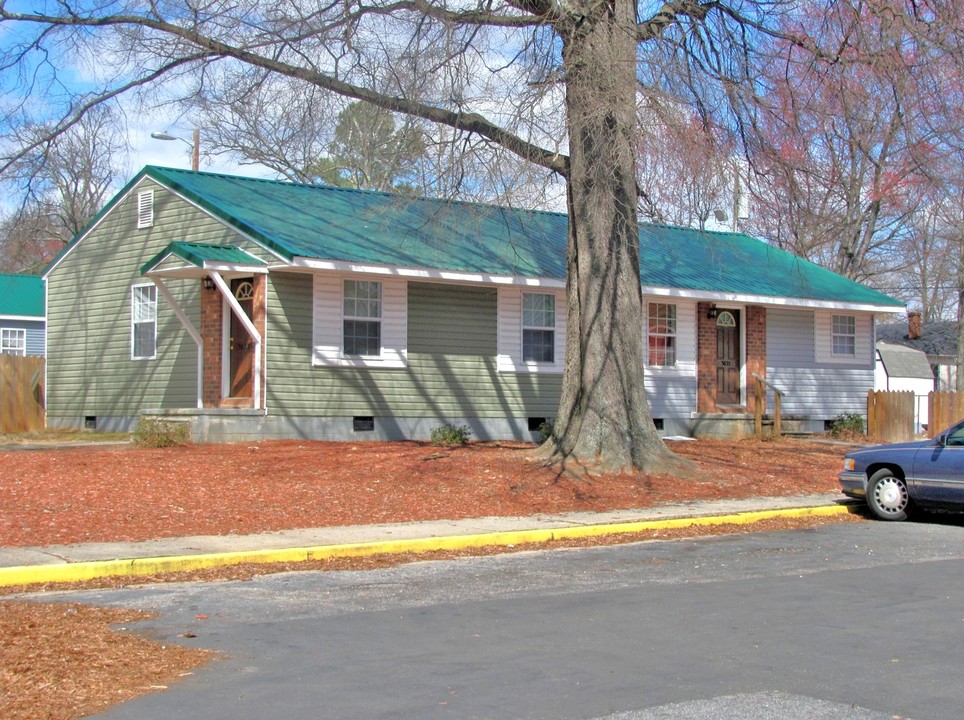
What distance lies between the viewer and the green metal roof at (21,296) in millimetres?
38581

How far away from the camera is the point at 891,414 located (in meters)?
27.7

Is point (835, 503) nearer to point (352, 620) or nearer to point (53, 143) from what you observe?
point (352, 620)

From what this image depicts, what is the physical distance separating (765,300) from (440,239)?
7.91 metres

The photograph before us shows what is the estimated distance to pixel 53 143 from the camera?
1658 centimetres

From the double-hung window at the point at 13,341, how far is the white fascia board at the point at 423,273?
73.5 ft

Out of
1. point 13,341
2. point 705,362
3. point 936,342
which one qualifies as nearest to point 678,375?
point 705,362

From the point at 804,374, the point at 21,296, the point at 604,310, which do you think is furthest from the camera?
the point at 21,296

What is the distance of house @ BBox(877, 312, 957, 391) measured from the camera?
155ft

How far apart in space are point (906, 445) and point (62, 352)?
1829 cm

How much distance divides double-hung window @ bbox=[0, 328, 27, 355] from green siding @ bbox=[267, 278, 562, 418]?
21486mm

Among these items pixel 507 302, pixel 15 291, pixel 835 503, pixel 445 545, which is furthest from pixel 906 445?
pixel 15 291

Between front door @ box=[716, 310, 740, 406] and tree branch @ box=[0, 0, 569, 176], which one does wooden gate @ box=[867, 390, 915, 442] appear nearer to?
front door @ box=[716, 310, 740, 406]

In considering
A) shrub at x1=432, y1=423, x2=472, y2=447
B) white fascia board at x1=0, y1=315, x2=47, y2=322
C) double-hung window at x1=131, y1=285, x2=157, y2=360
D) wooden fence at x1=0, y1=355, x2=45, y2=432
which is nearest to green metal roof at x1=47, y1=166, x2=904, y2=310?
double-hung window at x1=131, y1=285, x2=157, y2=360

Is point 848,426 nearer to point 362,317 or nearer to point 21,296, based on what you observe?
point 362,317
